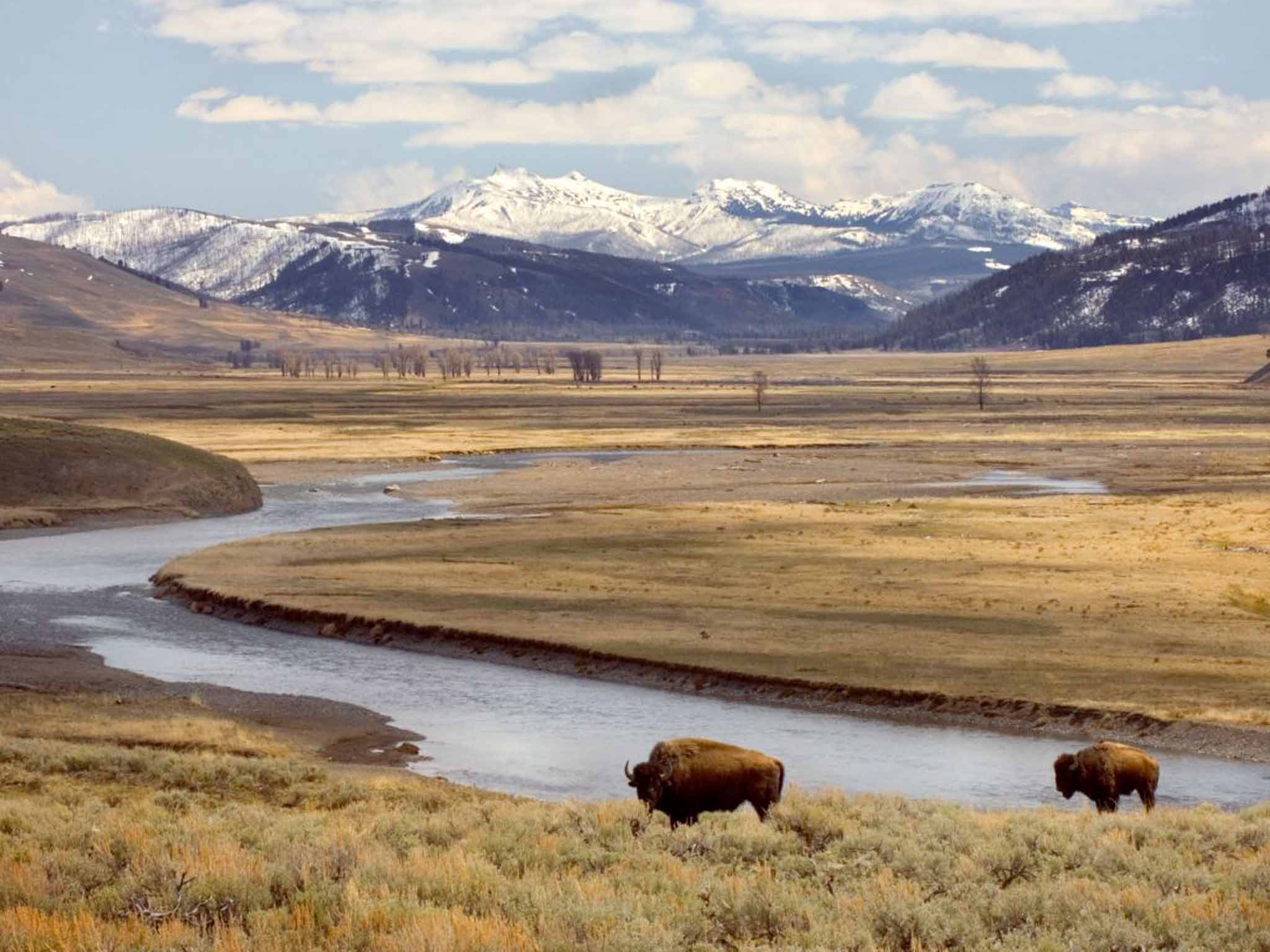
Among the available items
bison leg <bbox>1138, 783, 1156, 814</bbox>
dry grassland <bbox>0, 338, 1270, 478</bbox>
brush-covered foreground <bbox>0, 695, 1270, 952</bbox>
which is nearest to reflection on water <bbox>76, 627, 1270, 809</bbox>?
bison leg <bbox>1138, 783, 1156, 814</bbox>

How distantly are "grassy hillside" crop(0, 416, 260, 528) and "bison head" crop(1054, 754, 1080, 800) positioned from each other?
59470 millimetres

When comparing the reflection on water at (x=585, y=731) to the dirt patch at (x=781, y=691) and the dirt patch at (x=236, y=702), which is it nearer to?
the dirt patch at (x=781, y=691)

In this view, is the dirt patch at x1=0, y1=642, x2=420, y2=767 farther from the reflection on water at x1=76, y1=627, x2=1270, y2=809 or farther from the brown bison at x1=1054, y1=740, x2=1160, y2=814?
the brown bison at x1=1054, y1=740, x2=1160, y2=814

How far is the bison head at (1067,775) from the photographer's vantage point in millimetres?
22859

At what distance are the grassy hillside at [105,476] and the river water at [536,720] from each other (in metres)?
21.0

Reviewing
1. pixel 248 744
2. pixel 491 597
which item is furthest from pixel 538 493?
pixel 248 744

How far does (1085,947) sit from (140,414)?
149 metres

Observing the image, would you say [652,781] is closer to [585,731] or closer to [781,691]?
[585,731]

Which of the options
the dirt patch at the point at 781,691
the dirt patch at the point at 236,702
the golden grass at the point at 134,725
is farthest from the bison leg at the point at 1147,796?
the golden grass at the point at 134,725

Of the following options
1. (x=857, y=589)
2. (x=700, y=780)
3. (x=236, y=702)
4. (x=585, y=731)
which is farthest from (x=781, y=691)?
(x=700, y=780)

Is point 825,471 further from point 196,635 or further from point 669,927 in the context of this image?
point 669,927

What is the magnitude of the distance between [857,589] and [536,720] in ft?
55.0

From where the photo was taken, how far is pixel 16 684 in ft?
122

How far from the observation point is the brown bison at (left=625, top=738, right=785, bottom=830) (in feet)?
66.3
